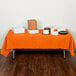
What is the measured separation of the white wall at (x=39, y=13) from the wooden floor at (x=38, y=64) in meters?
0.70

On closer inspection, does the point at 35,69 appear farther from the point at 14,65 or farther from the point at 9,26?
the point at 9,26

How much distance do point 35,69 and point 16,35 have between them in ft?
2.58

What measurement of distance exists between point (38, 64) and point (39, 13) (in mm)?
1186

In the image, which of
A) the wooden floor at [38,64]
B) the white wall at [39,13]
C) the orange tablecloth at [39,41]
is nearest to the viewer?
the wooden floor at [38,64]

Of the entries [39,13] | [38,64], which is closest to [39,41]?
[38,64]

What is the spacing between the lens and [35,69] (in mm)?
2449

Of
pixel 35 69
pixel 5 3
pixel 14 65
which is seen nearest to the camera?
pixel 35 69

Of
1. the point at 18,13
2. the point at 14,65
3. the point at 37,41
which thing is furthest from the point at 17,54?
the point at 18,13

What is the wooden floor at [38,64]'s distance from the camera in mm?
2334

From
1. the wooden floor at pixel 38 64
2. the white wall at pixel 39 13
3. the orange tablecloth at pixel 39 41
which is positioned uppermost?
the white wall at pixel 39 13

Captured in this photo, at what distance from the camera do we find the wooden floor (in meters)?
2.33

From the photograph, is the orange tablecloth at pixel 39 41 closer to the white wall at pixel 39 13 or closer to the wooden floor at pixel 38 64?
the wooden floor at pixel 38 64

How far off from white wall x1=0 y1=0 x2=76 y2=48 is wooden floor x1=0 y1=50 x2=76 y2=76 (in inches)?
27.4

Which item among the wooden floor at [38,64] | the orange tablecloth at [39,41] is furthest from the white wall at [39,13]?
the wooden floor at [38,64]
